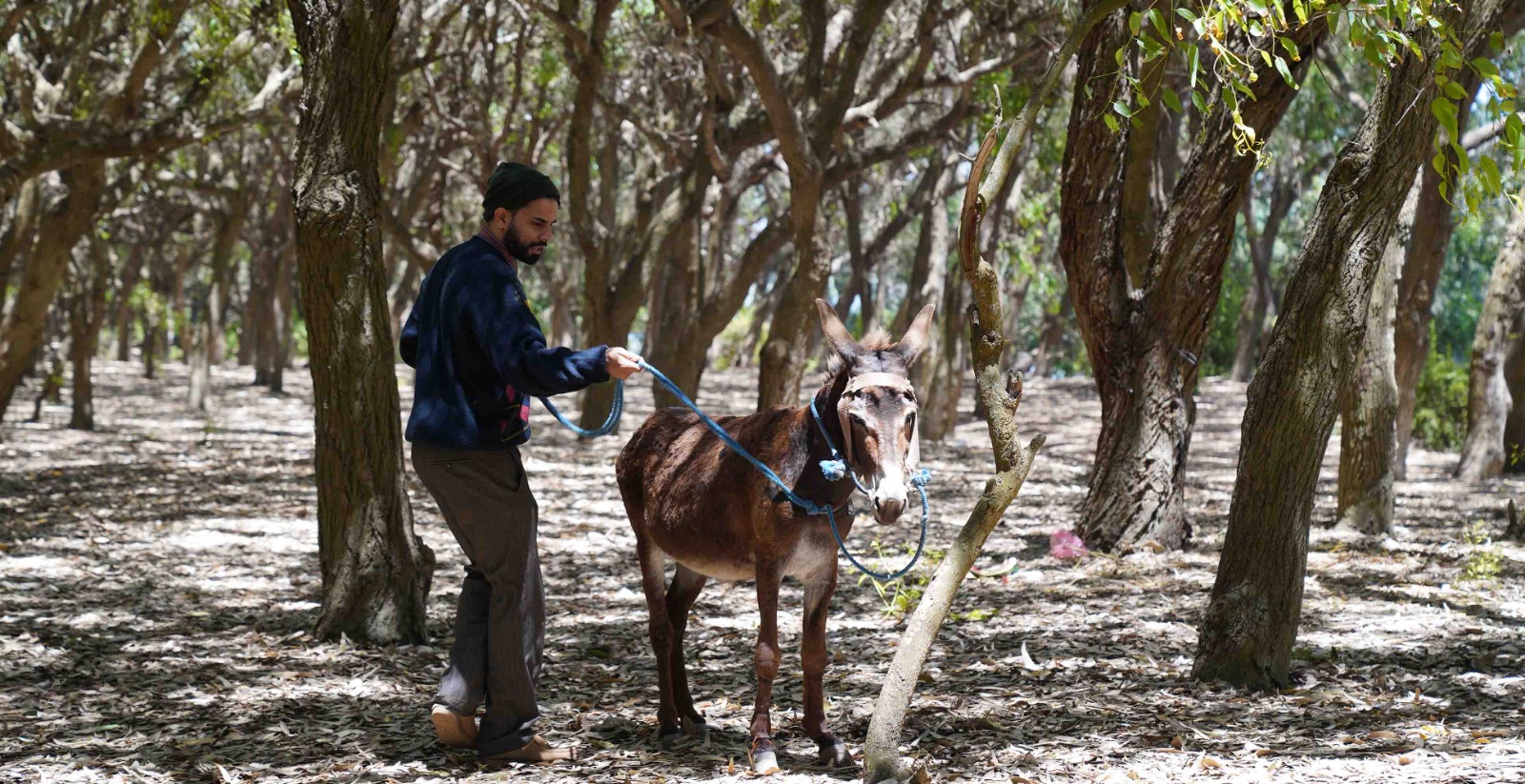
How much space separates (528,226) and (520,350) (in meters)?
0.64

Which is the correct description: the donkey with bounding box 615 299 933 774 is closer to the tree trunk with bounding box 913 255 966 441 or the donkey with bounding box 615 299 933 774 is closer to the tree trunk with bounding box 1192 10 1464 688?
the tree trunk with bounding box 1192 10 1464 688

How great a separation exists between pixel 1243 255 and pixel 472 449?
4765 cm

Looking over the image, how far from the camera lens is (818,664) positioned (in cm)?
531

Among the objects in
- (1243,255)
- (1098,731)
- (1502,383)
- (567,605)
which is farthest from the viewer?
(1243,255)

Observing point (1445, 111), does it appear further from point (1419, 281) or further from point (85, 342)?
point (85, 342)

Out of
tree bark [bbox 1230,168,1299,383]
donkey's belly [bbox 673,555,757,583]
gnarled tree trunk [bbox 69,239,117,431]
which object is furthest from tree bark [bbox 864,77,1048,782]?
tree bark [bbox 1230,168,1299,383]

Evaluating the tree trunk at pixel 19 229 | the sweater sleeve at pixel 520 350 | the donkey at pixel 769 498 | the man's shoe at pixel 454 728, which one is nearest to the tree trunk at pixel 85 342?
the tree trunk at pixel 19 229

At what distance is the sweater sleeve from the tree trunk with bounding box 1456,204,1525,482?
11.8 metres

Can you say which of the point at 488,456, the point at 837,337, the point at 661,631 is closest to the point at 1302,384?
the point at 837,337

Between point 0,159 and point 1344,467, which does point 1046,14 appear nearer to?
point 1344,467

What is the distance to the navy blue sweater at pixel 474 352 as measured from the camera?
4934 millimetres

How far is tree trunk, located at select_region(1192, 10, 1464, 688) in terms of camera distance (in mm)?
5871

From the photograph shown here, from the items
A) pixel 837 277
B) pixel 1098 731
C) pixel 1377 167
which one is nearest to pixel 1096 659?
pixel 1098 731

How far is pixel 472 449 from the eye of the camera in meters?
5.11
